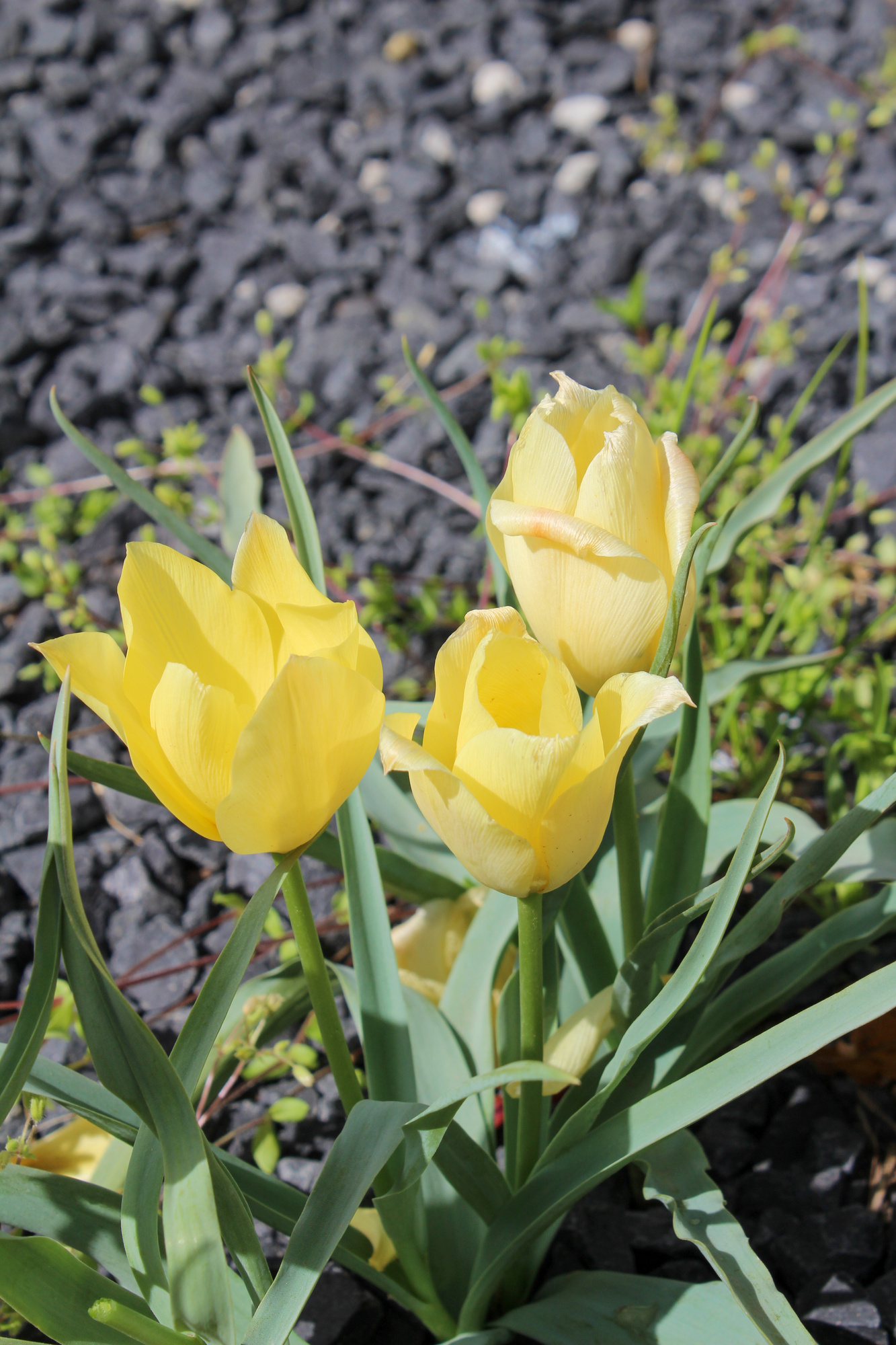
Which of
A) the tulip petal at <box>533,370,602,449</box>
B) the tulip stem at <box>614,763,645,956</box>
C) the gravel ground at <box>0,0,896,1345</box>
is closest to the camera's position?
the tulip petal at <box>533,370,602,449</box>

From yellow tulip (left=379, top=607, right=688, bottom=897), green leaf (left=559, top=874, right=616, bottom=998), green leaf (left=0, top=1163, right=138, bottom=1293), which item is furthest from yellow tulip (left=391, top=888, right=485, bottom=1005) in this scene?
yellow tulip (left=379, top=607, right=688, bottom=897)

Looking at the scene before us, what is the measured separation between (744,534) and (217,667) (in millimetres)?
636

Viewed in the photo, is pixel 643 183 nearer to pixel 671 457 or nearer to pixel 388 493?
pixel 388 493

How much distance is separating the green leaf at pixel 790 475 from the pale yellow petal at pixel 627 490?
376 mm

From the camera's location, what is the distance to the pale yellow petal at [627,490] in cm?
54

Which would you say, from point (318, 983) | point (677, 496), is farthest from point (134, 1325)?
point (677, 496)

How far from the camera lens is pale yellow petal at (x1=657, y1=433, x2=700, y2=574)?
1.82 ft

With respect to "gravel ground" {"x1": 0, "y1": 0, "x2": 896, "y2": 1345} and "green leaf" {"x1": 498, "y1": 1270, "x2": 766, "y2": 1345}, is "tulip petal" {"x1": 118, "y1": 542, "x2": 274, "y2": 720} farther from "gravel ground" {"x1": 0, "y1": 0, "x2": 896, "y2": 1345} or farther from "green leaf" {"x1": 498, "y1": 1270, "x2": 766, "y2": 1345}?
"gravel ground" {"x1": 0, "y1": 0, "x2": 896, "y2": 1345}

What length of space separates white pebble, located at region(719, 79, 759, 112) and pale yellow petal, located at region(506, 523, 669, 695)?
230 cm

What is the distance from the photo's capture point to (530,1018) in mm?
600

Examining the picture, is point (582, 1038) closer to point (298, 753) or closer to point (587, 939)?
point (587, 939)

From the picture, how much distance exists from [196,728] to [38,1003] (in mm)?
177

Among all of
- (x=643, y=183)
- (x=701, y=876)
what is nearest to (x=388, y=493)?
(x=643, y=183)

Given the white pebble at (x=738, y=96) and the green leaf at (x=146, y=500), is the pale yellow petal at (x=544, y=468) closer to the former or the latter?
the green leaf at (x=146, y=500)
